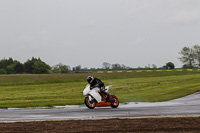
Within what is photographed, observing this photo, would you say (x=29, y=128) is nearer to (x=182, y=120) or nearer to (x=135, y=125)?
(x=135, y=125)

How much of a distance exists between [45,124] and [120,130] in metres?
3.04

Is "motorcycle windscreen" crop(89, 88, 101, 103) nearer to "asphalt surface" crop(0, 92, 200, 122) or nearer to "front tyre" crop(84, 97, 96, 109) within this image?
"front tyre" crop(84, 97, 96, 109)

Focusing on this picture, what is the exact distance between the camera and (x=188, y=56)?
17788 centimetres

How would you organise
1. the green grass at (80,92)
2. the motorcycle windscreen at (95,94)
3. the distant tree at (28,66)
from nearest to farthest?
the motorcycle windscreen at (95,94)
the green grass at (80,92)
the distant tree at (28,66)

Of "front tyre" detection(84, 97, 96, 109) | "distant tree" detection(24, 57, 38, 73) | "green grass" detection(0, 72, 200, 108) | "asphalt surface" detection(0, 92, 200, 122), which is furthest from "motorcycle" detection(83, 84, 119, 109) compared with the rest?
"distant tree" detection(24, 57, 38, 73)

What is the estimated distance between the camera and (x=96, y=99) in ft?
61.9

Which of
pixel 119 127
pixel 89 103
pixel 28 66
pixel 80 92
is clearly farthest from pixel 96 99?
Result: pixel 28 66

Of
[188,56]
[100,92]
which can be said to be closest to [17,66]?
[188,56]

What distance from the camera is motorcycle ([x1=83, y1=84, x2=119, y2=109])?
1868cm

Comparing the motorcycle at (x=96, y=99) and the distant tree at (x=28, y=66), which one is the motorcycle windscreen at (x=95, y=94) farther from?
the distant tree at (x=28, y=66)

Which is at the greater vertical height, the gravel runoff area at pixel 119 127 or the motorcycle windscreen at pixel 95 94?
the motorcycle windscreen at pixel 95 94

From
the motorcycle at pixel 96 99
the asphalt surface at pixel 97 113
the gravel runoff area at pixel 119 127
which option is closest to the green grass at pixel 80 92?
the motorcycle at pixel 96 99

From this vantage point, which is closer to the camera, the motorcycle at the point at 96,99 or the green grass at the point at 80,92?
the motorcycle at the point at 96,99

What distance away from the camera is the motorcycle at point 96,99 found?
1868cm
